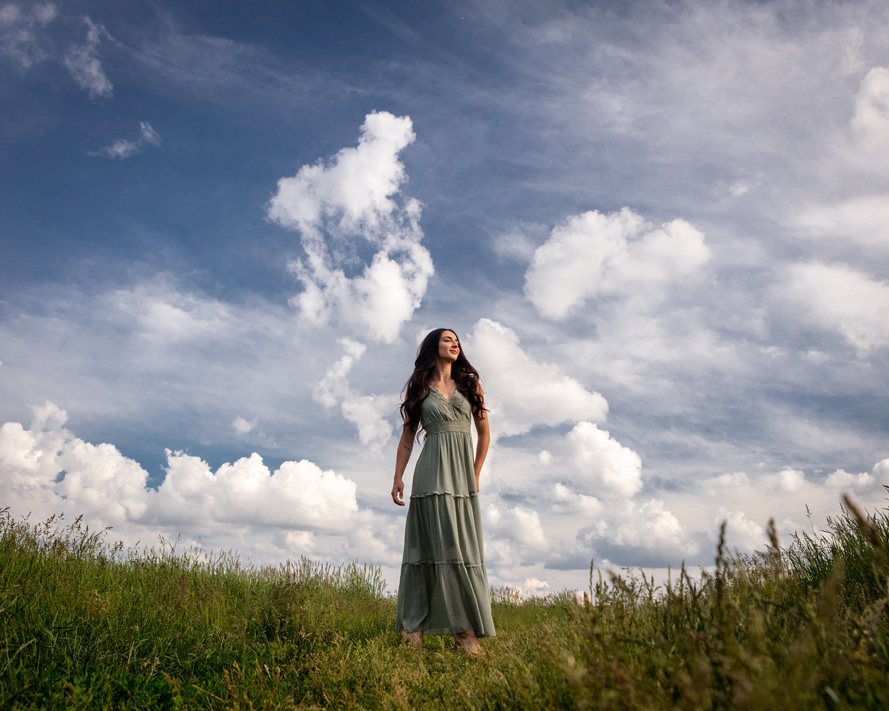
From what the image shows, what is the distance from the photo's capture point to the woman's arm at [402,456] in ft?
20.7

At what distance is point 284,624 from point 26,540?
3570 millimetres

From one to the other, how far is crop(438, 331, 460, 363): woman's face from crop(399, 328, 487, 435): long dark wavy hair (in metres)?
0.05

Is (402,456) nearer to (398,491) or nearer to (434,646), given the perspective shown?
(398,491)

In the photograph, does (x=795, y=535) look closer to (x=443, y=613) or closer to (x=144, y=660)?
(x=443, y=613)

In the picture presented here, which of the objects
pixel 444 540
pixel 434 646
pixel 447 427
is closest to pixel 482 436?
pixel 447 427

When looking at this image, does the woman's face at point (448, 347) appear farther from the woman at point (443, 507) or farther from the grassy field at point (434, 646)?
the grassy field at point (434, 646)

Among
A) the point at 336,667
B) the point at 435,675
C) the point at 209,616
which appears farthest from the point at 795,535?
the point at 209,616

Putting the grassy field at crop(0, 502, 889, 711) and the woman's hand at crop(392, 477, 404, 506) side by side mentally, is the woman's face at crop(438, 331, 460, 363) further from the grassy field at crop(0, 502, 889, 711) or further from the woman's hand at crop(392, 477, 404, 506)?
the grassy field at crop(0, 502, 889, 711)

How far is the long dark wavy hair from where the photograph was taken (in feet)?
21.2

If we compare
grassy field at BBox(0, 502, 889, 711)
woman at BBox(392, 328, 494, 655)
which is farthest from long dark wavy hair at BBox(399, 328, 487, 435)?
grassy field at BBox(0, 502, 889, 711)

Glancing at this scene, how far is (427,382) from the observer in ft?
21.1

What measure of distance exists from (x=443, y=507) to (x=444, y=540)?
0.30m

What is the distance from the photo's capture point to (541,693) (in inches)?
102

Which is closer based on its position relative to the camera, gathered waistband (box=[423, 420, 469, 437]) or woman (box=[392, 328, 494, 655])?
woman (box=[392, 328, 494, 655])
